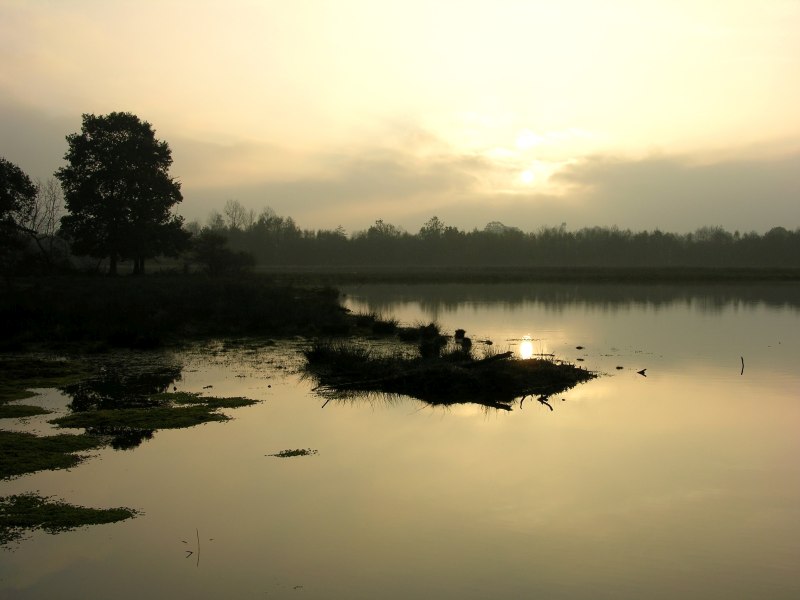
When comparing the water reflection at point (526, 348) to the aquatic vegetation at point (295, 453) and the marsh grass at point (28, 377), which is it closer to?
the aquatic vegetation at point (295, 453)

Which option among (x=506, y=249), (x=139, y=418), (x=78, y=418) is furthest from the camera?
(x=506, y=249)

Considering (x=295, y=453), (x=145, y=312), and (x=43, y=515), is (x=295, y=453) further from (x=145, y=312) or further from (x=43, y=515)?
(x=145, y=312)

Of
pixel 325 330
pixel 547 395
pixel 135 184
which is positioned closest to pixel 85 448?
pixel 547 395

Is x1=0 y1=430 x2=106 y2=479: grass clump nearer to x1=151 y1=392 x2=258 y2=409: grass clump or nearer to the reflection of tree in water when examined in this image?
the reflection of tree in water

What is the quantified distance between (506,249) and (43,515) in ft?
438

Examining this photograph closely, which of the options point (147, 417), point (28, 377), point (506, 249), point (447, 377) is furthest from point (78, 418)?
point (506, 249)

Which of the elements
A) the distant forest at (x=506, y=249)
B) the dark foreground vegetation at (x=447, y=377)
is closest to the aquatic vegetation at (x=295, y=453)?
the dark foreground vegetation at (x=447, y=377)

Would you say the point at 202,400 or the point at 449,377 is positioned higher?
the point at 449,377

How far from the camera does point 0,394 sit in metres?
14.2

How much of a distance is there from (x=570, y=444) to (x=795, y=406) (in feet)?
22.5

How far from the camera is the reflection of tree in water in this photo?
11.6 m

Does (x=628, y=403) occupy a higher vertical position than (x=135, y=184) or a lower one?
lower

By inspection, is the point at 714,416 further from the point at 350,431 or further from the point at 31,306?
the point at 31,306

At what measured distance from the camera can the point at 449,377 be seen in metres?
16.0
